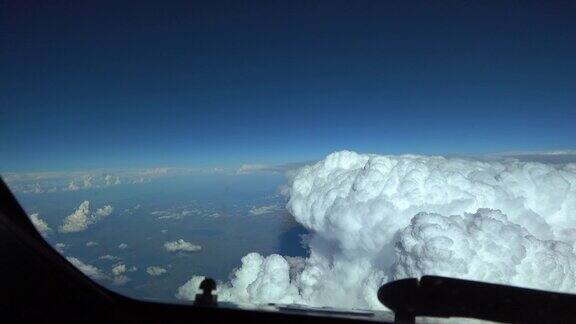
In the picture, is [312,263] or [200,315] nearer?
[200,315]

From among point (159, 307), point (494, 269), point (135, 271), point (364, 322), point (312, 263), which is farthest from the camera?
point (312, 263)

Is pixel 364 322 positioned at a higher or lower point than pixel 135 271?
higher

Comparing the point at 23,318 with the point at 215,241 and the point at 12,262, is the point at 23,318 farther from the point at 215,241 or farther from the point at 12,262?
the point at 215,241

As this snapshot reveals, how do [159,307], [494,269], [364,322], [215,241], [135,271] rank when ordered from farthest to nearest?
1. [215,241]
2. [135,271]
3. [494,269]
4. [159,307]
5. [364,322]

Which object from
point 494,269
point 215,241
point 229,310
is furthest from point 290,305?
point 215,241

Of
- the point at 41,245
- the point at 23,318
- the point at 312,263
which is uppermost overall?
the point at 41,245

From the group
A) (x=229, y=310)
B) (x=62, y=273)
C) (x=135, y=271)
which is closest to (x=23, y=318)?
(x=62, y=273)

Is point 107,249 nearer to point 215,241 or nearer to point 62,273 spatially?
point 215,241
